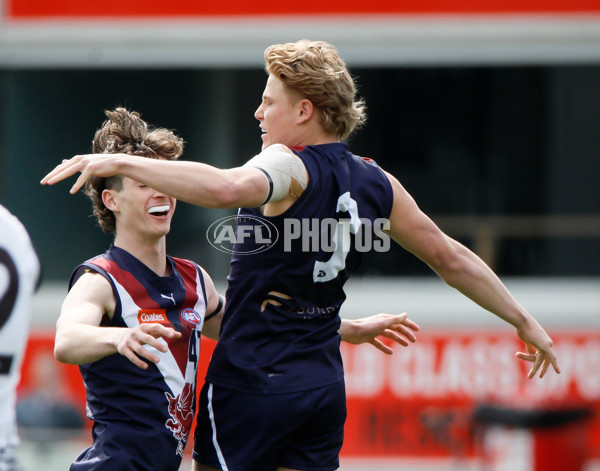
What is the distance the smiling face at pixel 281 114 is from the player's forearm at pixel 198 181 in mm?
420

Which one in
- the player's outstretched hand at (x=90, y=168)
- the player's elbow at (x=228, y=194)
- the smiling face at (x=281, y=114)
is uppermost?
the smiling face at (x=281, y=114)

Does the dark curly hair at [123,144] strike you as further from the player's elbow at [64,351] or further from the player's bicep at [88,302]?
the player's elbow at [64,351]

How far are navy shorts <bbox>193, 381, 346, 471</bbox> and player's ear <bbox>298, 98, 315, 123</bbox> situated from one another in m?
0.91

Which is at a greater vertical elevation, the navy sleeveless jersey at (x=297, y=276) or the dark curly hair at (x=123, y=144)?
the dark curly hair at (x=123, y=144)

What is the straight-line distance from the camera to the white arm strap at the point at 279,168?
281 cm

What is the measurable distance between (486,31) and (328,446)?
22.2 ft

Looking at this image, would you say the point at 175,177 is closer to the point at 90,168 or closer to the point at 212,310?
the point at 90,168

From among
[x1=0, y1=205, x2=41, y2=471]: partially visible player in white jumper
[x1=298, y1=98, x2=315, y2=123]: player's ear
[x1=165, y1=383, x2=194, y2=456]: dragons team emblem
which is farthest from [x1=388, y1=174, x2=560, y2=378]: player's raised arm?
[x1=0, y1=205, x2=41, y2=471]: partially visible player in white jumper

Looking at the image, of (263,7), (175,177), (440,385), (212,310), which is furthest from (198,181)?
(263,7)

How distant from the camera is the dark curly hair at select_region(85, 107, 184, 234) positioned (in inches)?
130

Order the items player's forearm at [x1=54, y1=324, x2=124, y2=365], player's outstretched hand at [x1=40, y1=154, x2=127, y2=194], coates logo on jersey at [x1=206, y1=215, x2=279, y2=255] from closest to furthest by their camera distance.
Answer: player's outstretched hand at [x1=40, y1=154, x2=127, y2=194]
player's forearm at [x1=54, y1=324, x2=124, y2=365]
coates logo on jersey at [x1=206, y1=215, x2=279, y2=255]

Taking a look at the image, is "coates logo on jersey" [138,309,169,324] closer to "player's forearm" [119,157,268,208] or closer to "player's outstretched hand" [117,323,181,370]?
"player's outstretched hand" [117,323,181,370]

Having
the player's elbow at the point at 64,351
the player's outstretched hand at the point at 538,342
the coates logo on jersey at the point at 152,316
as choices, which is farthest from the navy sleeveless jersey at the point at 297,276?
the player's outstretched hand at the point at 538,342

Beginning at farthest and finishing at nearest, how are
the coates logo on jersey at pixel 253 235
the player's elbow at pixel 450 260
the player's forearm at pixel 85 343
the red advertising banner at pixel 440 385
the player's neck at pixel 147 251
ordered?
the red advertising banner at pixel 440 385
the player's elbow at pixel 450 260
the player's neck at pixel 147 251
the coates logo on jersey at pixel 253 235
the player's forearm at pixel 85 343
